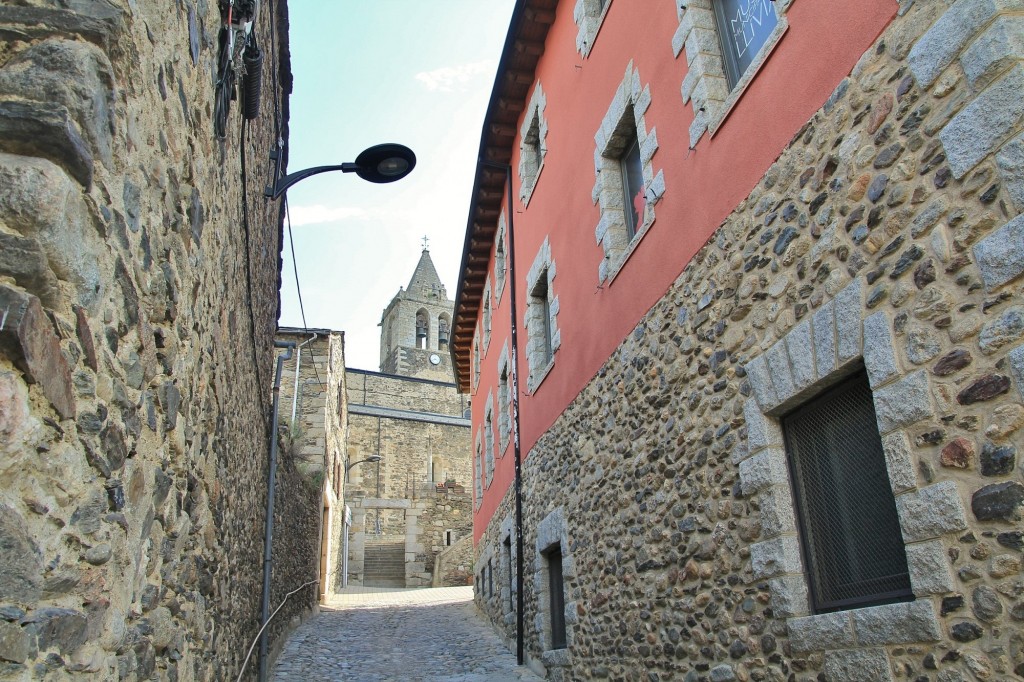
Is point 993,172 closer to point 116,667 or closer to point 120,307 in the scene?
point 120,307

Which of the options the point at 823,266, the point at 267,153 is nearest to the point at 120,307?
the point at 823,266

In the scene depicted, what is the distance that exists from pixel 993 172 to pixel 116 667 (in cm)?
332

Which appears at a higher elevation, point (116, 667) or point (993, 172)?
point (993, 172)

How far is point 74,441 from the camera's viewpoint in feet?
6.48

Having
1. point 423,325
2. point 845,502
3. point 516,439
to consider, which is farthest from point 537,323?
→ point 423,325

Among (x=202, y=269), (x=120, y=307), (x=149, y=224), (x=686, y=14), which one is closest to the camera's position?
(x=120, y=307)

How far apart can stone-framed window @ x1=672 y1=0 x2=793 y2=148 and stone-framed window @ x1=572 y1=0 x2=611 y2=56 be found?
7.08 feet

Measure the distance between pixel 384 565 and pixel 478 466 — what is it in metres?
8.73

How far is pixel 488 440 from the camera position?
45.6 feet

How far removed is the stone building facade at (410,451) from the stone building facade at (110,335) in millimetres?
19227

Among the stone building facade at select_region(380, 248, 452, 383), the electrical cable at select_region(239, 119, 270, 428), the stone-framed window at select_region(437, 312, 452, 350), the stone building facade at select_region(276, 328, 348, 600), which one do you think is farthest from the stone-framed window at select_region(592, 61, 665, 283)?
the stone-framed window at select_region(437, 312, 452, 350)

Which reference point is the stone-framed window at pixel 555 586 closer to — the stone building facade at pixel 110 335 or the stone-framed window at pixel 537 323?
the stone-framed window at pixel 537 323

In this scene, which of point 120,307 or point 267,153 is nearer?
point 120,307

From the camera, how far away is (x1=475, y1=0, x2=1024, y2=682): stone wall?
2.60m
